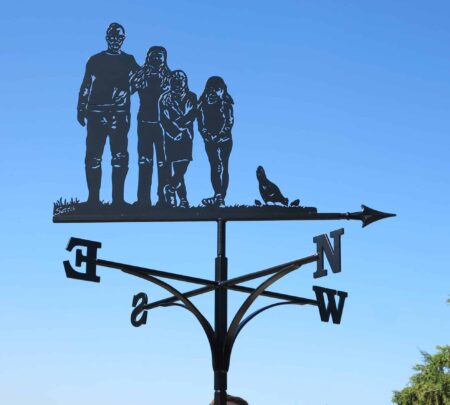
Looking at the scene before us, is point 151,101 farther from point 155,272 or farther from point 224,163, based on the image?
point 155,272

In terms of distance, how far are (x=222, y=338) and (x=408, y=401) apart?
78.5 feet

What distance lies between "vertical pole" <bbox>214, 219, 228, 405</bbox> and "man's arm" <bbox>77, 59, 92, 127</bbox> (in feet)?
5.71

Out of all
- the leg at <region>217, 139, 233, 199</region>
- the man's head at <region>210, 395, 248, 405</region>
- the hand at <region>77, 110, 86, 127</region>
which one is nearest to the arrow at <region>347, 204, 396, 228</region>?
the leg at <region>217, 139, 233, 199</region>

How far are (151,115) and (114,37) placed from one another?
842 mm

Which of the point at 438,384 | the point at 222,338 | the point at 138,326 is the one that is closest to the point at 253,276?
the point at 222,338

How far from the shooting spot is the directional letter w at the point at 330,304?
7031 mm

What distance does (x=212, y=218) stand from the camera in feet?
22.6

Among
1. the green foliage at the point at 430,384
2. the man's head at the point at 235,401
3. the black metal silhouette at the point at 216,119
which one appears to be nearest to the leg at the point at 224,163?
the black metal silhouette at the point at 216,119

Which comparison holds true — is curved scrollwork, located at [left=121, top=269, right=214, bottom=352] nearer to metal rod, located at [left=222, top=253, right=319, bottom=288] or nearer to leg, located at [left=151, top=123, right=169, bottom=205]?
metal rod, located at [left=222, top=253, right=319, bottom=288]

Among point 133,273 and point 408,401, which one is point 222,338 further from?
point 408,401

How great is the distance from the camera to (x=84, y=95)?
7625 millimetres

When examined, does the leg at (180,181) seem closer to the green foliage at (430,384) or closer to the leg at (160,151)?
the leg at (160,151)

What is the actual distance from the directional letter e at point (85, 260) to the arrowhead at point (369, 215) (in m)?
2.05

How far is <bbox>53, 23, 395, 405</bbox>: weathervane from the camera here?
646cm
